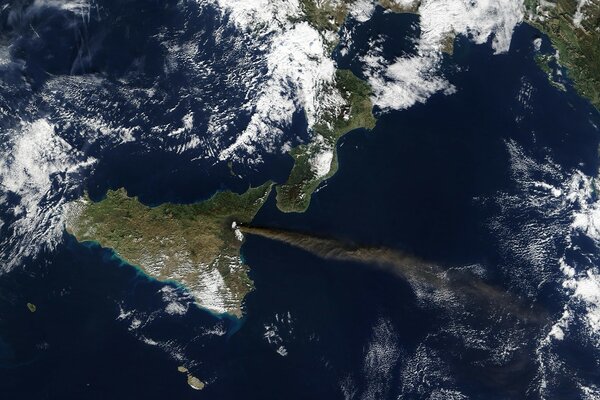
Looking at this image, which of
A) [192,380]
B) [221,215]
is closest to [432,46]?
[221,215]

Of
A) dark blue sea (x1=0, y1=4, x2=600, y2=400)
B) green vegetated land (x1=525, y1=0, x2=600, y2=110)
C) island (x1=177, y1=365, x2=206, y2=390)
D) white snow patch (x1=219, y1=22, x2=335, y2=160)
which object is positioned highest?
green vegetated land (x1=525, y1=0, x2=600, y2=110)

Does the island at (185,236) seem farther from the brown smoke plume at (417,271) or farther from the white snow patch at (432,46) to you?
the white snow patch at (432,46)

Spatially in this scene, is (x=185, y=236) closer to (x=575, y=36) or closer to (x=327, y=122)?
(x=327, y=122)

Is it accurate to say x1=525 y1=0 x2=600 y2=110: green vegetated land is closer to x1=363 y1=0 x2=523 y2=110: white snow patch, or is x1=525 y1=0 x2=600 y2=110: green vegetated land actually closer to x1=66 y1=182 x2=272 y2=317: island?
x1=363 y1=0 x2=523 y2=110: white snow patch

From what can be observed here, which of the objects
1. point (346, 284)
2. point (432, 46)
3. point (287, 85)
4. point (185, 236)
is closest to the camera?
point (185, 236)

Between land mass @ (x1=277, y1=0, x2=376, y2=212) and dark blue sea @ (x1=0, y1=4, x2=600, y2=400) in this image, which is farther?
land mass @ (x1=277, y1=0, x2=376, y2=212)

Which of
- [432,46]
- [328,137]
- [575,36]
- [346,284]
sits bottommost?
[346,284]

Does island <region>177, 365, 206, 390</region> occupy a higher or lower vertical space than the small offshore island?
lower

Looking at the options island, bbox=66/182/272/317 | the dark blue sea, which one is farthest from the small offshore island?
the dark blue sea
